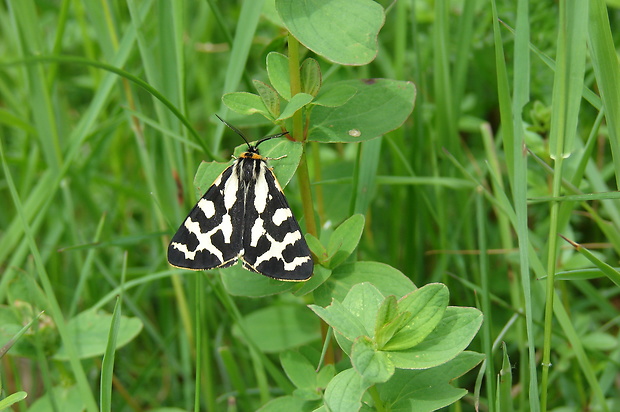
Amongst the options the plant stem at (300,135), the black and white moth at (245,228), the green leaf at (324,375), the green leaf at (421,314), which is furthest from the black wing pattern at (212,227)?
the green leaf at (421,314)

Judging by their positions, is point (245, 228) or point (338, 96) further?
point (245, 228)

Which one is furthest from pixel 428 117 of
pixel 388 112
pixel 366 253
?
pixel 388 112

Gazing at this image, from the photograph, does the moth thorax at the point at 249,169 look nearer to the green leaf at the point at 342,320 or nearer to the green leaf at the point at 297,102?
the green leaf at the point at 297,102

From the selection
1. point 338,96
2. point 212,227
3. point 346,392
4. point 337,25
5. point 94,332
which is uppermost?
point 337,25

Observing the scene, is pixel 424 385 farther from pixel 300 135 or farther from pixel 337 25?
pixel 337 25

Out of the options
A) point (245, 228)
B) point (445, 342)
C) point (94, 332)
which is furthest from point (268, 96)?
point (94, 332)

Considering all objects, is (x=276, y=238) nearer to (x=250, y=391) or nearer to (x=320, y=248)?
(x=320, y=248)

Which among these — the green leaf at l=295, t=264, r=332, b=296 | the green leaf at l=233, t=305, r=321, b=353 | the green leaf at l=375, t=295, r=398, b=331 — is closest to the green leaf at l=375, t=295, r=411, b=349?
the green leaf at l=375, t=295, r=398, b=331
